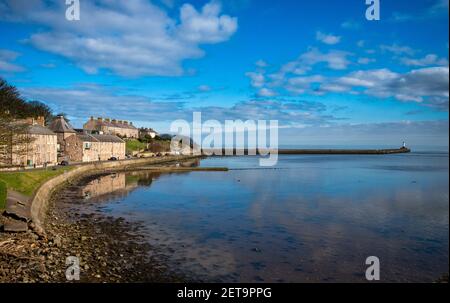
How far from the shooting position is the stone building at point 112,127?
3935 inches

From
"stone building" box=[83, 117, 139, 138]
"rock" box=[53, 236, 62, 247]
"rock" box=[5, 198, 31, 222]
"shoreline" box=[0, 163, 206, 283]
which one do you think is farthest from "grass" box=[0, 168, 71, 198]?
"stone building" box=[83, 117, 139, 138]

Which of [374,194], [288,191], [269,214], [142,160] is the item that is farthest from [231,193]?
[142,160]

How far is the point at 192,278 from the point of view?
13875 millimetres

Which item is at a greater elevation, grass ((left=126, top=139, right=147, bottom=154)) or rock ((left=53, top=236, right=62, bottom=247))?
grass ((left=126, top=139, right=147, bottom=154))

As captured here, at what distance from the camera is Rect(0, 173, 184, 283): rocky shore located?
12812 mm

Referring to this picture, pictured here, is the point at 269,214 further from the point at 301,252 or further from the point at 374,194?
the point at 374,194

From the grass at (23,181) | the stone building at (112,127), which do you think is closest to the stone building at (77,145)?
the stone building at (112,127)

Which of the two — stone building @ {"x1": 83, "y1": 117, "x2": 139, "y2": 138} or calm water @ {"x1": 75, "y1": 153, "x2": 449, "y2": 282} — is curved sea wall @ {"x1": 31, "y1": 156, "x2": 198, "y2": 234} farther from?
stone building @ {"x1": 83, "y1": 117, "x2": 139, "y2": 138}

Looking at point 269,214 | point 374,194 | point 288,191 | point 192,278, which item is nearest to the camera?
point 192,278

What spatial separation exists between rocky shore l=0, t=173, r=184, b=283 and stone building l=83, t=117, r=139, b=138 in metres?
77.1

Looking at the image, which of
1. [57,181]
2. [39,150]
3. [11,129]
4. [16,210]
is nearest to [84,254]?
[16,210]

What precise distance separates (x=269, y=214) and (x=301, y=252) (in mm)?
9446

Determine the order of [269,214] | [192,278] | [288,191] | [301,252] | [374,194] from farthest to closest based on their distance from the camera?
[288,191] < [374,194] < [269,214] < [301,252] < [192,278]

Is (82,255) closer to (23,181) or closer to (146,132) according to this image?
(23,181)
